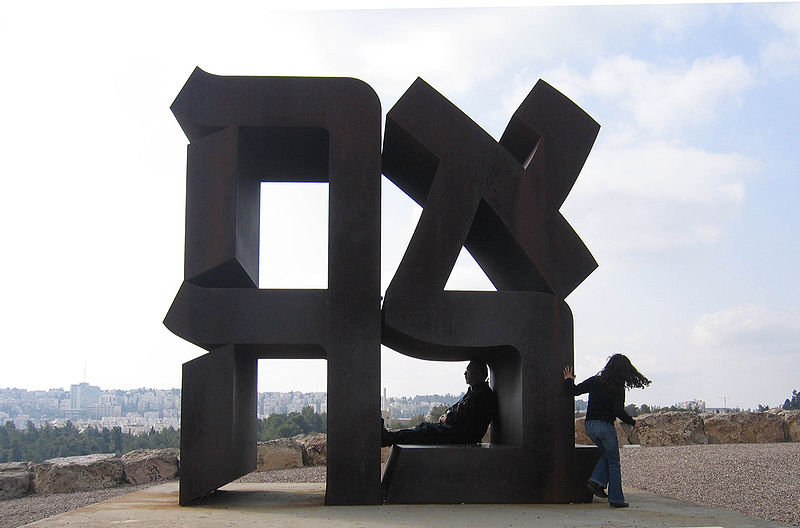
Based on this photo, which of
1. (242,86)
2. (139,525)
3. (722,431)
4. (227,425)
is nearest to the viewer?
(139,525)

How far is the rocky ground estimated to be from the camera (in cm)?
813

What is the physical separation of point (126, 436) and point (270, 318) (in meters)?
31.9

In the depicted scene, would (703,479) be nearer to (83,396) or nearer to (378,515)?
(378,515)

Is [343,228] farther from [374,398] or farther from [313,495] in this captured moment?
[313,495]

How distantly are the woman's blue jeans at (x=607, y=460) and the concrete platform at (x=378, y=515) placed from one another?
0.20 meters

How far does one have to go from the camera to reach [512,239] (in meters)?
7.72

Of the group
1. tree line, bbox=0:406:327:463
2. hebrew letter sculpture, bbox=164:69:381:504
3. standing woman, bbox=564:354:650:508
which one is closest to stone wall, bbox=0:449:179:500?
hebrew letter sculpture, bbox=164:69:381:504

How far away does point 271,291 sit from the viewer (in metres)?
7.36

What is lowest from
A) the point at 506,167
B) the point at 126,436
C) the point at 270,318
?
the point at 126,436

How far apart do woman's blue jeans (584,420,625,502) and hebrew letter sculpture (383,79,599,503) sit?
22 cm

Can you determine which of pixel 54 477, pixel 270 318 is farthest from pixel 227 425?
pixel 54 477

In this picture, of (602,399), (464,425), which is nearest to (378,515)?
(464,425)

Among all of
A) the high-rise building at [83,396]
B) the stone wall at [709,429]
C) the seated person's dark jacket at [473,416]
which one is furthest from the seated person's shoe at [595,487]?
the high-rise building at [83,396]

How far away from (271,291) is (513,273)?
274 centimetres
